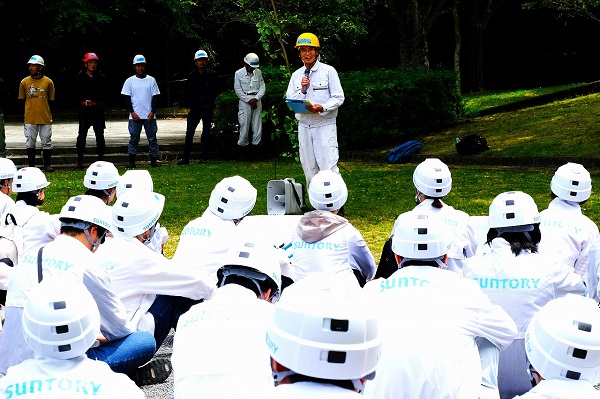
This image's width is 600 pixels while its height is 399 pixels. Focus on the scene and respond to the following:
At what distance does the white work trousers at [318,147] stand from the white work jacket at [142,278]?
5.75m

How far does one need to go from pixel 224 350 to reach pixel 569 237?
4.00m

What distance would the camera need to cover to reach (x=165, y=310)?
6469 mm

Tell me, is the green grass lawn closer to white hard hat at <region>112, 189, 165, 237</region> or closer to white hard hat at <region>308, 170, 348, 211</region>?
white hard hat at <region>308, 170, 348, 211</region>

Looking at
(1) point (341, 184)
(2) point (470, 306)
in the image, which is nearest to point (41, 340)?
(2) point (470, 306)

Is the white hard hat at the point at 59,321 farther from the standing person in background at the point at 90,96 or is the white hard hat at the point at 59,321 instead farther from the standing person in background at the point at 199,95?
the standing person in background at the point at 199,95

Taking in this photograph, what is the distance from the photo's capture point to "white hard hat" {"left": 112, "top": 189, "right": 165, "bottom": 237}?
628cm

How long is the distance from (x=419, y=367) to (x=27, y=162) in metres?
14.5

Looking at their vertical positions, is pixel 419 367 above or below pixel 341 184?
below

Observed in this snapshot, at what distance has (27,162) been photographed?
17.4m

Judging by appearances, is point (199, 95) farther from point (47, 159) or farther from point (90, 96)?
point (47, 159)

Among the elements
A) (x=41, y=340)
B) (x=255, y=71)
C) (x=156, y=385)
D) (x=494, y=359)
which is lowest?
(x=156, y=385)

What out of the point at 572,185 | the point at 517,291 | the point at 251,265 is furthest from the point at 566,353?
the point at 572,185

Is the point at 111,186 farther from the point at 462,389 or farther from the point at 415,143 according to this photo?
the point at 415,143

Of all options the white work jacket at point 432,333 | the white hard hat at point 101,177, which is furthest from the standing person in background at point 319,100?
the white work jacket at point 432,333
